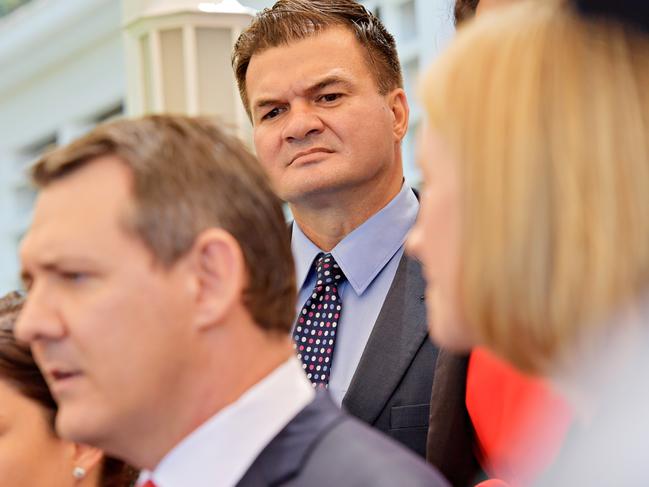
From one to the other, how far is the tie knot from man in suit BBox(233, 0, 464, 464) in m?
0.01

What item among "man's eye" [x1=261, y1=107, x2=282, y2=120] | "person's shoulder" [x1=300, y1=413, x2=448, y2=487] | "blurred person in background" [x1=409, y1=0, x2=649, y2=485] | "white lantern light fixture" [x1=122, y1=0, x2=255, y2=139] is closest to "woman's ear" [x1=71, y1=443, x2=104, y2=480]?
"person's shoulder" [x1=300, y1=413, x2=448, y2=487]

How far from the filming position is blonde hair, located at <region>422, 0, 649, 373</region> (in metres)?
1.07

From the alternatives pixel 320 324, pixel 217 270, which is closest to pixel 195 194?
pixel 217 270

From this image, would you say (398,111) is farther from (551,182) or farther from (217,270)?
(551,182)

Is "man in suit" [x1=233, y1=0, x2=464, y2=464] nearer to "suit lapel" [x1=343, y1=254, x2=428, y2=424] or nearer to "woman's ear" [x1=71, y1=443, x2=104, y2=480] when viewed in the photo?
"suit lapel" [x1=343, y1=254, x2=428, y2=424]

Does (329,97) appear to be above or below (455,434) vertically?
above

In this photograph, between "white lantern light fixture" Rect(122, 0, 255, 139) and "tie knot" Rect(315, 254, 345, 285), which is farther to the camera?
"white lantern light fixture" Rect(122, 0, 255, 139)

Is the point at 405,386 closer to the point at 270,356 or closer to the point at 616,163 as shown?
the point at 270,356

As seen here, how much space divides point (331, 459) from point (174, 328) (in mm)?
225

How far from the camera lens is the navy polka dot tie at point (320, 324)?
231 centimetres

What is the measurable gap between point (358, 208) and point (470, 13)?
654 millimetres

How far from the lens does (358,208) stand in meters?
2.56

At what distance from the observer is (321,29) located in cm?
267

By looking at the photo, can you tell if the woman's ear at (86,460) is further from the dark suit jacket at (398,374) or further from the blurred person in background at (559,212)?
the blurred person in background at (559,212)
